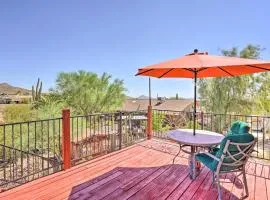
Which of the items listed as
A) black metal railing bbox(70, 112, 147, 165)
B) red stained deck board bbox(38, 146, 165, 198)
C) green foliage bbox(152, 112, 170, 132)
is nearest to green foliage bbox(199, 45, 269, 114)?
green foliage bbox(152, 112, 170, 132)

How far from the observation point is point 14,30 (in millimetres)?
13328

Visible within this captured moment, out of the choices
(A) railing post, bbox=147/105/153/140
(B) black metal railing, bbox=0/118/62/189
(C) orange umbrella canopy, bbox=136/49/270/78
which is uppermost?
(C) orange umbrella canopy, bbox=136/49/270/78

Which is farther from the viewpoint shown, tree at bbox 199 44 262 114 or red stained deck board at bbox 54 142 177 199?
tree at bbox 199 44 262 114

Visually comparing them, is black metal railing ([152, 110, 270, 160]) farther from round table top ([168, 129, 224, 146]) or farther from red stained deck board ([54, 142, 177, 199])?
round table top ([168, 129, 224, 146])

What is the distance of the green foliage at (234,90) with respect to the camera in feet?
39.3

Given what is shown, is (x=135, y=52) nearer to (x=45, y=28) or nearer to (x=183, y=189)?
(x=45, y=28)

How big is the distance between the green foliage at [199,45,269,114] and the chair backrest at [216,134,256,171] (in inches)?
416

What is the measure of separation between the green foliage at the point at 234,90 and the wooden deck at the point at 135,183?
29.4 feet

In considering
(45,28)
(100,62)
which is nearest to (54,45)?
(45,28)

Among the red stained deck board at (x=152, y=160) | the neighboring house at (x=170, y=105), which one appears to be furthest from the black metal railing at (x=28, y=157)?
the neighboring house at (x=170, y=105)

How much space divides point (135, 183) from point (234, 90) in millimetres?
11225

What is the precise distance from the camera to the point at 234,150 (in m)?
2.43

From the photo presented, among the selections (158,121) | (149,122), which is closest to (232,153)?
(149,122)

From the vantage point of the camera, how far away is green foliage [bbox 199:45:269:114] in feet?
39.3
